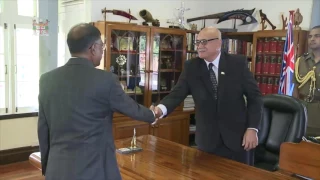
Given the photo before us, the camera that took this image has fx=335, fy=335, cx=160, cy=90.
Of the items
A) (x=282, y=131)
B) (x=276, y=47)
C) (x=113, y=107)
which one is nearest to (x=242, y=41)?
(x=276, y=47)

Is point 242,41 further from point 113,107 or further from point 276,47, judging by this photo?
point 113,107

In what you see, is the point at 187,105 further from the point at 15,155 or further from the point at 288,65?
the point at 15,155

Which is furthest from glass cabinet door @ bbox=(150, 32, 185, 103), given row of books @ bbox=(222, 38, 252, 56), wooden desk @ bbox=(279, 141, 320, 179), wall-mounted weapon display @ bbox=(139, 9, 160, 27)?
wooden desk @ bbox=(279, 141, 320, 179)

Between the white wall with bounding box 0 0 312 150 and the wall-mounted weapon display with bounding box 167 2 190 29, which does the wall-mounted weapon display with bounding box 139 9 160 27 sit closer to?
the white wall with bounding box 0 0 312 150

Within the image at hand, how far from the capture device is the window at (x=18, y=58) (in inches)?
155

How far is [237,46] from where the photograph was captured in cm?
467

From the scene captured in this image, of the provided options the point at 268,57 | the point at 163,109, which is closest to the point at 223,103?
the point at 163,109

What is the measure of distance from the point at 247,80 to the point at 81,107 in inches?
52.3

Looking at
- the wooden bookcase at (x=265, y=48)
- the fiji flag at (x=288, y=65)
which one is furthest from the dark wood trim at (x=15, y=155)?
the fiji flag at (x=288, y=65)

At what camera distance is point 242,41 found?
4.69 metres

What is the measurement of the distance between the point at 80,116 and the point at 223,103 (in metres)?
1.18

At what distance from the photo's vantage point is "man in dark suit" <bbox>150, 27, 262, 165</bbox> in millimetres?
2262

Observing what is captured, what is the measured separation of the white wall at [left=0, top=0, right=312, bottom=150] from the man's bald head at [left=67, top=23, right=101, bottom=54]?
2.65 metres

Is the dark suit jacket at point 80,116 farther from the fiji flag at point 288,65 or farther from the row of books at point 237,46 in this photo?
the row of books at point 237,46
